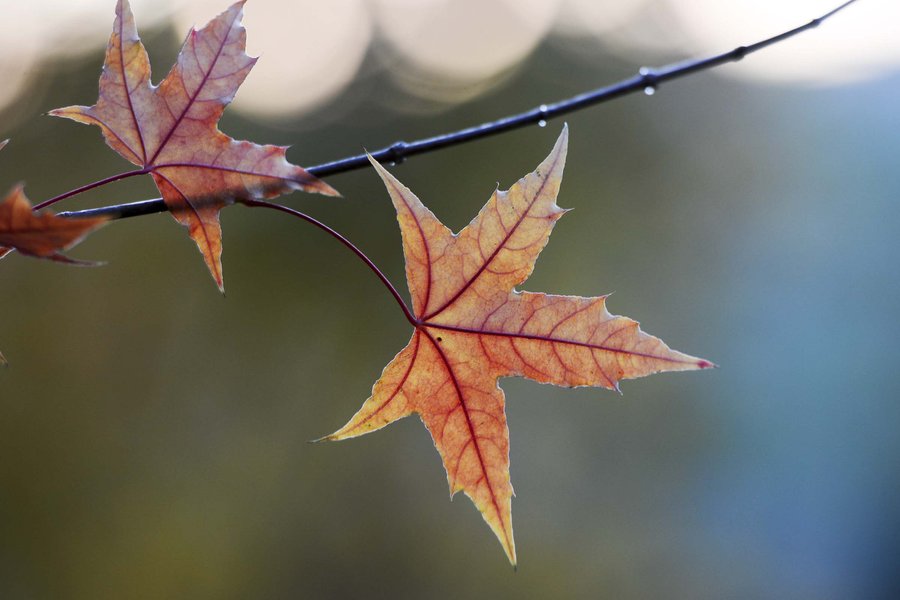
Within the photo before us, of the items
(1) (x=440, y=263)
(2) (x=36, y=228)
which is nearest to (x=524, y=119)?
(1) (x=440, y=263)

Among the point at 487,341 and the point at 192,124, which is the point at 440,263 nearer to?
the point at 487,341

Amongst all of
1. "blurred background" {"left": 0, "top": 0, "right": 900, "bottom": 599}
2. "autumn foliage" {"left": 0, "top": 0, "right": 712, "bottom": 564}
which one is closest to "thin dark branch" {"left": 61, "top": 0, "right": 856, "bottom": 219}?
"autumn foliage" {"left": 0, "top": 0, "right": 712, "bottom": 564}

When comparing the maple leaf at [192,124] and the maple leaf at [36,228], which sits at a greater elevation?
the maple leaf at [192,124]

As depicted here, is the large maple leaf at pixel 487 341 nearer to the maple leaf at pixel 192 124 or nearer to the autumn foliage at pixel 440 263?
the autumn foliage at pixel 440 263

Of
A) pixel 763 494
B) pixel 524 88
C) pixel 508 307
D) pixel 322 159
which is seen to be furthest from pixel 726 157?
pixel 508 307

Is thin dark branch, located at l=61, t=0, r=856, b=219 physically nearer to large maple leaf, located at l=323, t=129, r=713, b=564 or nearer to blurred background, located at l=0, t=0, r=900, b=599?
large maple leaf, located at l=323, t=129, r=713, b=564

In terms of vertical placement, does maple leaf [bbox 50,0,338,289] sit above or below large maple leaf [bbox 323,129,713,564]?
above

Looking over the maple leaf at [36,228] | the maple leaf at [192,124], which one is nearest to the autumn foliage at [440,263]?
the maple leaf at [192,124]
